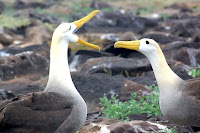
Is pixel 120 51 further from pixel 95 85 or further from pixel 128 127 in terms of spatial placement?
pixel 128 127

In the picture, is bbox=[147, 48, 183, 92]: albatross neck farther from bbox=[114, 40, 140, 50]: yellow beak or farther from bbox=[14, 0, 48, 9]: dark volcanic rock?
bbox=[14, 0, 48, 9]: dark volcanic rock

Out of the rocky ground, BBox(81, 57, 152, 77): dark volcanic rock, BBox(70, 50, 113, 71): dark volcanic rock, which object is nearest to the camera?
the rocky ground

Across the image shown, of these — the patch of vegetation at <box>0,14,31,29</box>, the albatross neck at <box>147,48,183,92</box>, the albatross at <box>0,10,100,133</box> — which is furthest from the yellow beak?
the patch of vegetation at <box>0,14,31,29</box>

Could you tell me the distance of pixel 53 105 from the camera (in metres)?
3.49

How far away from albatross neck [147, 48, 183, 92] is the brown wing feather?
43.2 inches

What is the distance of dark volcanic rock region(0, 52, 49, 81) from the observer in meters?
8.25

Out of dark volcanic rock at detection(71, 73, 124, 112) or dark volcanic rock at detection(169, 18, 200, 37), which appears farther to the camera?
dark volcanic rock at detection(169, 18, 200, 37)

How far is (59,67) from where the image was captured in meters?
3.87

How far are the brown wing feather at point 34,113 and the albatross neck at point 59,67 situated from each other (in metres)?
0.24

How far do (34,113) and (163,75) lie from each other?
1492mm

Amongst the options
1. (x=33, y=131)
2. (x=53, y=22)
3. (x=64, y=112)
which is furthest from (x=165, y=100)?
(x=53, y=22)

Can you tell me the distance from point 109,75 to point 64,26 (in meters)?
3.29

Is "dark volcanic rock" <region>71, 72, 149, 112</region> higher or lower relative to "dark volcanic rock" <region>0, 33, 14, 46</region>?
lower

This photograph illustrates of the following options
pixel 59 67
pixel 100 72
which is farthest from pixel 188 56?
pixel 59 67
